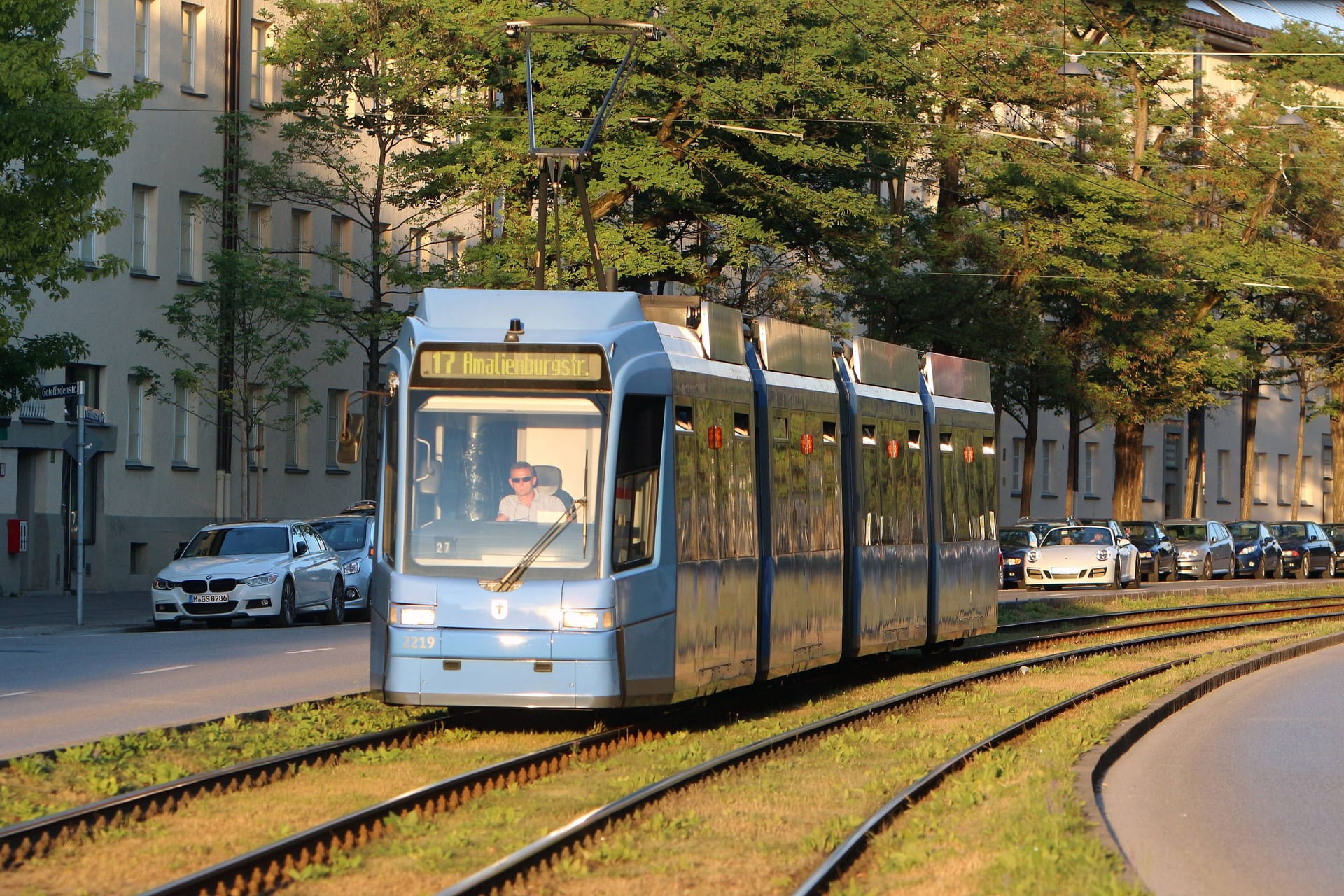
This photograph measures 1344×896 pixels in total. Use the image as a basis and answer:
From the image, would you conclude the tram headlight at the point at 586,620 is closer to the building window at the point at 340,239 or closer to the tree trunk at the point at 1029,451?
the building window at the point at 340,239

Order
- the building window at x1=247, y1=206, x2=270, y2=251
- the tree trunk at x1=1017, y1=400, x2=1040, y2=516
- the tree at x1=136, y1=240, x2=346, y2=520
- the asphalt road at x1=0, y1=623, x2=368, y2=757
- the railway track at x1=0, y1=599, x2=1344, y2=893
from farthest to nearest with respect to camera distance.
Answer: the tree trunk at x1=1017, y1=400, x2=1040, y2=516, the building window at x1=247, y1=206, x2=270, y2=251, the tree at x1=136, y1=240, x2=346, y2=520, the asphalt road at x1=0, y1=623, x2=368, y2=757, the railway track at x1=0, y1=599, x2=1344, y2=893

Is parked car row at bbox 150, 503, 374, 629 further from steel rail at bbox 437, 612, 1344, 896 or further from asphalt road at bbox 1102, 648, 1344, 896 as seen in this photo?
asphalt road at bbox 1102, 648, 1344, 896

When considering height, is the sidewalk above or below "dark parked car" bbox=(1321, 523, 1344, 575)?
below

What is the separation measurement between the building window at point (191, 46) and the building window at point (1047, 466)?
40.5m

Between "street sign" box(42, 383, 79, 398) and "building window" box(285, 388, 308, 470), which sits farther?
"building window" box(285, 388, 308, 470)

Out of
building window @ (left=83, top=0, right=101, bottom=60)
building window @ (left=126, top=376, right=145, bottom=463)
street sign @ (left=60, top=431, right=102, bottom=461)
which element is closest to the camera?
street sign @ (left=60, top=431, right=102, bottom=461)

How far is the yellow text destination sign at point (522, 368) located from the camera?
14.0m

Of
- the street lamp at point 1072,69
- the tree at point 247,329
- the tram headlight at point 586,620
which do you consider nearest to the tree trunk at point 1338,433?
the street lamp at point 1072,69

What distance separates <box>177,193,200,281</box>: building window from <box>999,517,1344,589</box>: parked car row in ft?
58.0

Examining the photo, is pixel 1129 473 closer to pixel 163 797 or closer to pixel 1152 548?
pixel 1152 548

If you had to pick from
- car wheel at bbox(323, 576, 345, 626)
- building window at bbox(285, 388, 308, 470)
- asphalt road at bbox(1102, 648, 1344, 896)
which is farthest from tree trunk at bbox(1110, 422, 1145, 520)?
asphalt road at bbox(1102, 648, 1344, 896)

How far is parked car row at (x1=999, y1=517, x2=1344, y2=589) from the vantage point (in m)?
44.7

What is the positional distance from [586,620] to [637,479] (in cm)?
108

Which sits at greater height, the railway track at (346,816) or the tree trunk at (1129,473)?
the tree trunk at (1129,473)
